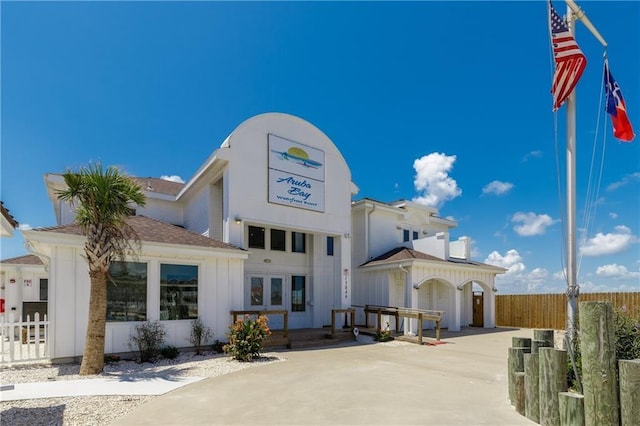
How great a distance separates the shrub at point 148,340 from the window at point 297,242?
7427 millimetres

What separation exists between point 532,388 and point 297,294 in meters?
12.0

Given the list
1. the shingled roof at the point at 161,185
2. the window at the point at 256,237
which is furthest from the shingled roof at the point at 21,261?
the window at the point at 256,237

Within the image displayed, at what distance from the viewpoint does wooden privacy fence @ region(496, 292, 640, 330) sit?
18.1 meters

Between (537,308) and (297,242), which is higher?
(297,242)

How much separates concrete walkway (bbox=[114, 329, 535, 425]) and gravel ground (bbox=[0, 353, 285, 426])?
0.43m

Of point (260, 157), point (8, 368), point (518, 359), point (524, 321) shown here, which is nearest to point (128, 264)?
point (8, 368)

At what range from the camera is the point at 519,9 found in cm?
1059

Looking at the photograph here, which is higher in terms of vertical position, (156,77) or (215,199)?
(156,77)

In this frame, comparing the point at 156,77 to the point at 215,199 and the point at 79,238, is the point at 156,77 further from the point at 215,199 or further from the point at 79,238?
the point at 79,238

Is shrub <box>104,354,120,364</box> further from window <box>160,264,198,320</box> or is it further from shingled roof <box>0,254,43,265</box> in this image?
shingled roof <box>0,254,43,265</box>

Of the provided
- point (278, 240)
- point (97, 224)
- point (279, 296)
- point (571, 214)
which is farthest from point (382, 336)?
point (97, 224)

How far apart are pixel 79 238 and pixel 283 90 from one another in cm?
1084

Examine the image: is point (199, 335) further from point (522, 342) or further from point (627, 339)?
point (627, 339)

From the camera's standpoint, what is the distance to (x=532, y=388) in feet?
17.6
